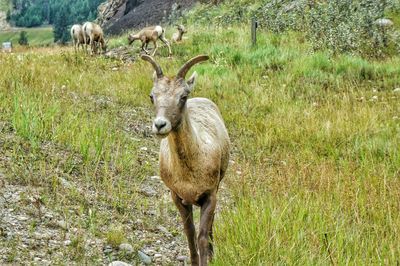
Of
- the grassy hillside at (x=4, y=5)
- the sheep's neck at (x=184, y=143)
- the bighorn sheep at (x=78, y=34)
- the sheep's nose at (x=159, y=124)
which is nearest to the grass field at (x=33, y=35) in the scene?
the grassy hillside at (x=4, y=5)

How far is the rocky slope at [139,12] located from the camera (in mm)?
31372

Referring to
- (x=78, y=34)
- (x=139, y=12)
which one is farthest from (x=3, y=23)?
(x=78, y=34)

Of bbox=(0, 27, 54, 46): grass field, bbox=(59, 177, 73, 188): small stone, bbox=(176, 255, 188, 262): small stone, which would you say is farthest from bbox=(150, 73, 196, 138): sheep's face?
bbox=(0, 27, 54, 46): grass field

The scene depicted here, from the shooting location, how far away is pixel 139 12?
34531 millimetres

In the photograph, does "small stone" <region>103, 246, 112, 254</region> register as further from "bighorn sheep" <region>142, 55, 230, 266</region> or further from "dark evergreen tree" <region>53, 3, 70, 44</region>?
"dark evergreen tree" <region>53, 3, 70, 44</region>

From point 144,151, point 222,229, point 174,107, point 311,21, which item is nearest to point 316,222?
point 222,229

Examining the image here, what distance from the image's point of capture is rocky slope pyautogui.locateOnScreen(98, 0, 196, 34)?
3137 cm

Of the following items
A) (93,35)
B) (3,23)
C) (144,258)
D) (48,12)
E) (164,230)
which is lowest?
(3,23)

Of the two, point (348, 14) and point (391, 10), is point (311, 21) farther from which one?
point (391, 10)

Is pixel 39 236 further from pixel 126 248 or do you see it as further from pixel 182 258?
pixel 182 258

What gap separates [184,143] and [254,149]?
154 inches

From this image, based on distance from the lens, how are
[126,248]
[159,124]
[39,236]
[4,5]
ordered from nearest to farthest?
[159,124]
[39,236]
[126,248]
[4,5]

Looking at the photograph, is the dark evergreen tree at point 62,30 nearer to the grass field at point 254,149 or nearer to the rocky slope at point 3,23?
the rocky slope at point 3,23

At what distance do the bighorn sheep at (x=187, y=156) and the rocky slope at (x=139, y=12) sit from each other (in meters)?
26.1
